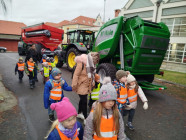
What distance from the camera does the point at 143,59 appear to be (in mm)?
4172

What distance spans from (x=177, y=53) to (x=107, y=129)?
15.0 m

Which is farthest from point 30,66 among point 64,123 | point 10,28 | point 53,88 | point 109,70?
point 10,28

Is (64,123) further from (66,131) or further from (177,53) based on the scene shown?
(177,53)

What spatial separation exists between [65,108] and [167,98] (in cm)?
455

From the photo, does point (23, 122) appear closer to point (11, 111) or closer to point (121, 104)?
point (11, 111)

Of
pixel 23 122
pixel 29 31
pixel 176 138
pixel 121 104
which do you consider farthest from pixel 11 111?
pixel 29 31

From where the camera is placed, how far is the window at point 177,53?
1292 cm

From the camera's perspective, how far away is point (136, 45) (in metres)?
4.00

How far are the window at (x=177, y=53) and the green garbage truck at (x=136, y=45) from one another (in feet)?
35.2

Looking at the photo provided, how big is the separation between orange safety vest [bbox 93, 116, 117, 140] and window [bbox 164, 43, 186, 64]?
14354 millimetres

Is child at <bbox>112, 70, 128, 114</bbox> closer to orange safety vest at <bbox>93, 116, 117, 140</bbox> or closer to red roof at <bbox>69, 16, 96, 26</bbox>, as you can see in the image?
orange safety vest at <bbox>93, 116, 117, 140</bbox>

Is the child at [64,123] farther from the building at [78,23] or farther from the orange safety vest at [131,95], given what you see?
the building at [78,23]

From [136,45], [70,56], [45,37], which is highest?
[45,37]

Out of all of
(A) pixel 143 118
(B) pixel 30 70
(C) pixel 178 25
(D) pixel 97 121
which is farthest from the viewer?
(C) pixel 178 25
